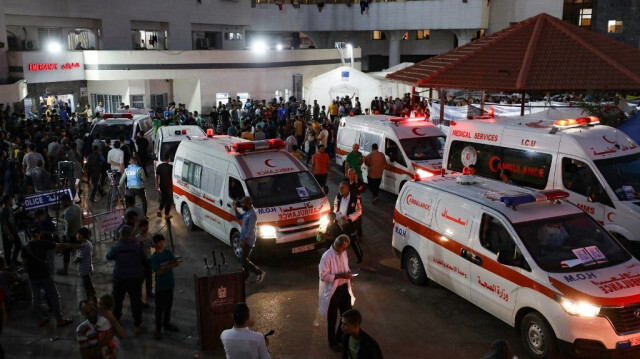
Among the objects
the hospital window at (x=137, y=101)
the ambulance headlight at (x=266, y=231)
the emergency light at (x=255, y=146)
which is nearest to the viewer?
the ambulance headlight at (x=266, y=231)

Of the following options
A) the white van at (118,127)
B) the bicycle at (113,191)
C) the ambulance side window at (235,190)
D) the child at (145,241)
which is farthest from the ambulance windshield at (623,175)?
the white van at (118,127)

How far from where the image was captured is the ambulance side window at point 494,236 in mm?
8367

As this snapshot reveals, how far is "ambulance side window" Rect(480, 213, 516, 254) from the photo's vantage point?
329 inches

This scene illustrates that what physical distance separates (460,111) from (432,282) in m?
11.6

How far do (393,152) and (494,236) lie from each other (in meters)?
8.08

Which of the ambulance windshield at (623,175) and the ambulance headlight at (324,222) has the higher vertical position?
the ambulance windshield at (623,175)

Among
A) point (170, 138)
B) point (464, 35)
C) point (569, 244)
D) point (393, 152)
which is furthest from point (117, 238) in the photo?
point (464, 35)

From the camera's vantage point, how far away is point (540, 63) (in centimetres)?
1616

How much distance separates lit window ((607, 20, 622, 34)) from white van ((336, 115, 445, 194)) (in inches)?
1506

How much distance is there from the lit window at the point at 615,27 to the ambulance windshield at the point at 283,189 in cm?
4425

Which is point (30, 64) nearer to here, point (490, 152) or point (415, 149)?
point (415, 149)

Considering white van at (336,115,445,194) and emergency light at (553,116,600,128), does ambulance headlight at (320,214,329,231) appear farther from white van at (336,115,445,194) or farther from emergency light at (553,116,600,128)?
emergency light at (553,116,600,128)

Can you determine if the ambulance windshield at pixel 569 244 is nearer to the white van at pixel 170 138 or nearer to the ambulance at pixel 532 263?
the ambulance at pixel 532 263

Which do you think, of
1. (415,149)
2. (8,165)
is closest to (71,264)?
(8,165)
